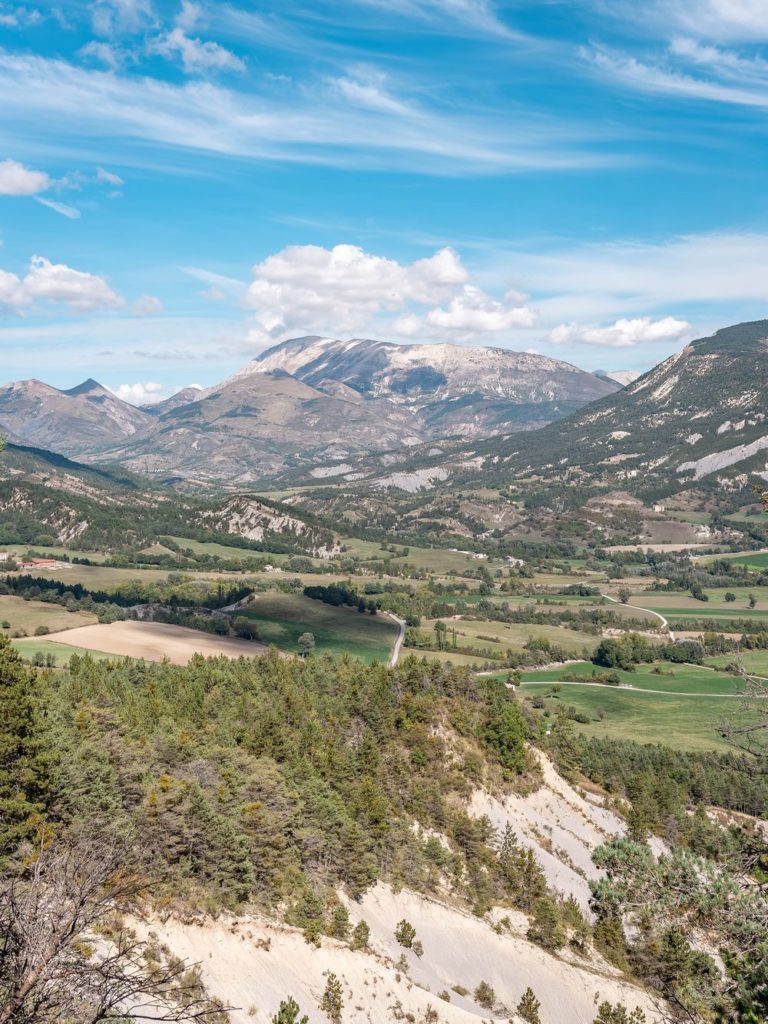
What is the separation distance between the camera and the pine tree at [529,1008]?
61500mm

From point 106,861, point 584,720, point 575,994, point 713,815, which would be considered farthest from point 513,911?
point 584,720

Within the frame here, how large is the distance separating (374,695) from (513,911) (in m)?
31.9

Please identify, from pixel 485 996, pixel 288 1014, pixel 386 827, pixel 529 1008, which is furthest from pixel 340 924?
pixel 386 827

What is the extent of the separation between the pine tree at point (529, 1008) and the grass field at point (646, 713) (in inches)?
3928

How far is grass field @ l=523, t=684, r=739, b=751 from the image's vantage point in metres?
160

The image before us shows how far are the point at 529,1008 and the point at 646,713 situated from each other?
12561cm

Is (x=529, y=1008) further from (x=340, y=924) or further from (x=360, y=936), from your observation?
(x=340, y=924)

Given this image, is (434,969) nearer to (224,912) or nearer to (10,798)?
(224,912)

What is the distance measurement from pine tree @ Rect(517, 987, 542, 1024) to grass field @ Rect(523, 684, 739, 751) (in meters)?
99.8

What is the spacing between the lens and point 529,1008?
203ft

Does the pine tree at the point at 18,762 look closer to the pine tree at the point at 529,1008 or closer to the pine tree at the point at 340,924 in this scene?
the pine tree at the point at 340,924

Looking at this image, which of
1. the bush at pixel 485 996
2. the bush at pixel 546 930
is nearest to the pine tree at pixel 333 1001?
the bush at pixel 485 996

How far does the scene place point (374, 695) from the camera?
333ft

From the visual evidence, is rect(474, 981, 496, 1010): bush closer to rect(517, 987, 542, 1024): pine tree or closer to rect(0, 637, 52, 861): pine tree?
rect(517, 987, 542, 1024): pine tree
